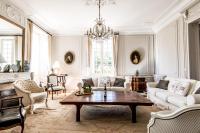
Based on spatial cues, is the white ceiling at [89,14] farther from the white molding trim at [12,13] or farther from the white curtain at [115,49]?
the white curtain at [115,49]

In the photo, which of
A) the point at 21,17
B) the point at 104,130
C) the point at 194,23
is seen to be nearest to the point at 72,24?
the point at 21,17

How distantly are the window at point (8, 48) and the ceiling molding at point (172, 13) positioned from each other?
5066mm

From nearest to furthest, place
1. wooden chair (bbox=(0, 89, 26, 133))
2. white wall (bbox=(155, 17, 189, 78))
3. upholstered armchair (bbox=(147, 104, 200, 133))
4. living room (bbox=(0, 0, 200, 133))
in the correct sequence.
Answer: upholstered armchair (bbox=(147, 104, 200, 133)) < wooden chair (bbox=(0, 89, 26, 133)) < living room (bbox=(0, 0, 200, 133)) < white wall (bbox=(155, 17, 189, 78))

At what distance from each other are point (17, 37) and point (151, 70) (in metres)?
6.21

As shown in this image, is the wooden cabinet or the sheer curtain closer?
the sheer curtain

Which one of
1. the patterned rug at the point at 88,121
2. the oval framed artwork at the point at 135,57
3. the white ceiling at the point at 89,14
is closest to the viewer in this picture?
the patterned rug at the point at 88,121

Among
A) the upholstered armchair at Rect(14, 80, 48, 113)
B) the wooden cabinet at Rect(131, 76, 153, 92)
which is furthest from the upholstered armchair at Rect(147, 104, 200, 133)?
the wooden cabinet at Rect(131, 76, 153, 92)

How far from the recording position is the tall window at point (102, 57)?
8.80 metres

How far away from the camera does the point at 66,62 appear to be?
8.88 metres

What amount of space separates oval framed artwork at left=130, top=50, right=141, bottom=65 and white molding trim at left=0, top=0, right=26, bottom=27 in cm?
513

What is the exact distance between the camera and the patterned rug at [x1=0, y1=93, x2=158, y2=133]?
335 cm

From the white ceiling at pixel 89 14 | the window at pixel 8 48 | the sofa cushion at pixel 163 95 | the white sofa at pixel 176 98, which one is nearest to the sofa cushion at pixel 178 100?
the white sofa at pixel 176 98

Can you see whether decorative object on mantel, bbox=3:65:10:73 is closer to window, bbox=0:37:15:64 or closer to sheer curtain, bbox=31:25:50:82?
window, bbox=0:37:15:64

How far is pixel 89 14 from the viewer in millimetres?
6430
